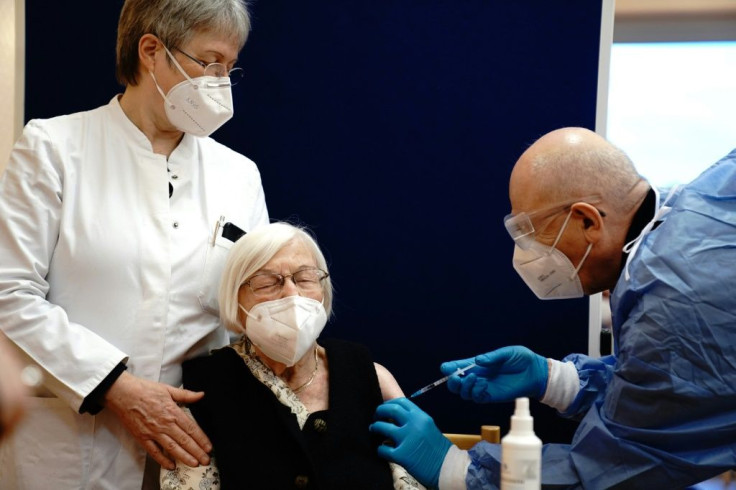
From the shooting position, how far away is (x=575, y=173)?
76.2 inches

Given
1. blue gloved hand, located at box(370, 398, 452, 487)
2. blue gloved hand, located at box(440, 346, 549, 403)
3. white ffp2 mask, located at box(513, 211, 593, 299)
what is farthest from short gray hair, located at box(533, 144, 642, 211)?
blue gloved hand, located at box(370, 398, 452, 487)

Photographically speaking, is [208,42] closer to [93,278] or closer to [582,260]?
[93,278]

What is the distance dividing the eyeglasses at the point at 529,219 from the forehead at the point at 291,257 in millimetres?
507

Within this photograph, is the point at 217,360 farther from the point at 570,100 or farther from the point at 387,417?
the point at 570,100

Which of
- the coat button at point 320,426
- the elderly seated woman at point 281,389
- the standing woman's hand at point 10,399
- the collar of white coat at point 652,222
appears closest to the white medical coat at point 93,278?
the elderly seated woman at point 281,389

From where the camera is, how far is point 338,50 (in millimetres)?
2654

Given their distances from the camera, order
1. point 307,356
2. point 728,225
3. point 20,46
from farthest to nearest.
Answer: point 20,46, point 307,356, point 728,225

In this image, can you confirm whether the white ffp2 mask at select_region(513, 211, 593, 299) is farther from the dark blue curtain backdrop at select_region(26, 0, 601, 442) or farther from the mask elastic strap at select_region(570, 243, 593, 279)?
the dark blue curtain backdrop at select_region(26, 0, 601, 442)

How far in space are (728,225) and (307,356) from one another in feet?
3.43

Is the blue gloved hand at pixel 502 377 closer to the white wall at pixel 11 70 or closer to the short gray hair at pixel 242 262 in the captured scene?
the short gray hair at pixel 242 262

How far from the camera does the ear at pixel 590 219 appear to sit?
6.29 feet

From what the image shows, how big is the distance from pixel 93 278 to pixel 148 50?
579mm

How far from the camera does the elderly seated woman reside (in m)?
1.94

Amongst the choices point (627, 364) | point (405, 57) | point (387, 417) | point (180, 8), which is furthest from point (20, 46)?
point (627, 364)
